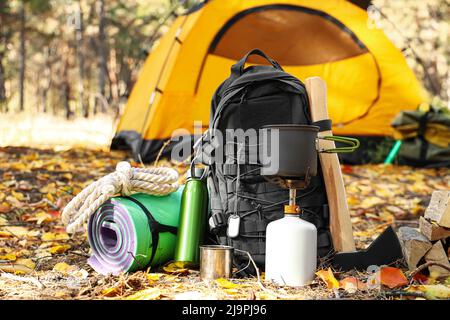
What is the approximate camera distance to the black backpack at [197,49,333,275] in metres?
2.38

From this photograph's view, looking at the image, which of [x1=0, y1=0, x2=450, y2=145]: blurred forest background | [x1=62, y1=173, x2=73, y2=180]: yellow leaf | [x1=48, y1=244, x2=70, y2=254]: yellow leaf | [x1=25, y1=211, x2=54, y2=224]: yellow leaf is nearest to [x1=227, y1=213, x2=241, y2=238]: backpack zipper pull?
[x1=48, y1=244, x2=70, y2=254]: yellow leaf

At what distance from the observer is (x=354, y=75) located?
20.2 feet

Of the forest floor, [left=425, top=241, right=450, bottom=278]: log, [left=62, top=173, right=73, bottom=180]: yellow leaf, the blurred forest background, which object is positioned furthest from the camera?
the blurred forest background

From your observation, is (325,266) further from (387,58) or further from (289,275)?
(387,58)

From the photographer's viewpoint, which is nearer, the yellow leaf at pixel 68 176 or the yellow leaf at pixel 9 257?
the yellow leaf at pixel 9 257

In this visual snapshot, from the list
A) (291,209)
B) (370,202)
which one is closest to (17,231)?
(291,209)

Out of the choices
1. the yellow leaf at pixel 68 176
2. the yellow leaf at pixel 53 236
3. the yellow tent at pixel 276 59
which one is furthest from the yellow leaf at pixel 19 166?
the yellow leaf at pixel 53 236

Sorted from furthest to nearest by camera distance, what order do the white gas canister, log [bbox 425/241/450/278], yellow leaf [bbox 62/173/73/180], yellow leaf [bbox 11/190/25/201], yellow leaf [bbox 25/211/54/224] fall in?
yellow leaf [bbox 62/173/73/180] → yellow leaf [bbox 11/190/25/201] → yellow leaf [bbox 25/211/54/224] → log [bbox 425/241/450/278] → the white gas canister

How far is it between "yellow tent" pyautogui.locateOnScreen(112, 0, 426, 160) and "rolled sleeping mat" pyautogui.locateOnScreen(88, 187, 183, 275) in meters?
3.03

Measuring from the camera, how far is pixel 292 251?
2186 millimetres

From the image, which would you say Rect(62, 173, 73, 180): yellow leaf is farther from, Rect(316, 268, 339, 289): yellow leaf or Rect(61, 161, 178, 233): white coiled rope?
Rect(316, 268, 339, 289): yellow leaf

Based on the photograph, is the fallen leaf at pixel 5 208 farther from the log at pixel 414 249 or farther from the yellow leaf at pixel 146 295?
the log at pixel 414 249

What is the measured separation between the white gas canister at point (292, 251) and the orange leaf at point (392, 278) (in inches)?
11.3

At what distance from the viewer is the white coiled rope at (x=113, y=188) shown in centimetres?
240
